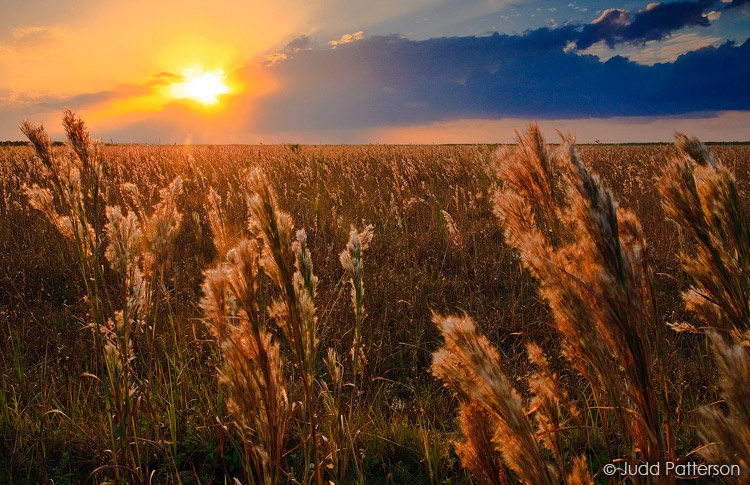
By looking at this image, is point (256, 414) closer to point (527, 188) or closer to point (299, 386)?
point (527, 188)

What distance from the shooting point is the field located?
872 millimetres

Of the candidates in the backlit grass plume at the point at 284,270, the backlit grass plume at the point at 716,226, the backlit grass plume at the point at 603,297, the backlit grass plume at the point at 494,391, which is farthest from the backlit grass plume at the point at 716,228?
the backlit grass plume at the point at 284,270

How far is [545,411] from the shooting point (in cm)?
135

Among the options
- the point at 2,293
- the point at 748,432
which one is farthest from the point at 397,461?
the point at 2,293

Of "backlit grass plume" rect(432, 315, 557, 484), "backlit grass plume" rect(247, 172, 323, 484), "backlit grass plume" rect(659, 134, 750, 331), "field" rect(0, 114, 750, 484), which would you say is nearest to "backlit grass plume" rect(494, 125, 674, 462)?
"field" rect(0, 114, 750, 484)

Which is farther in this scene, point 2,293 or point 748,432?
point 2,293

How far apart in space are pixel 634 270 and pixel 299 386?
212cm

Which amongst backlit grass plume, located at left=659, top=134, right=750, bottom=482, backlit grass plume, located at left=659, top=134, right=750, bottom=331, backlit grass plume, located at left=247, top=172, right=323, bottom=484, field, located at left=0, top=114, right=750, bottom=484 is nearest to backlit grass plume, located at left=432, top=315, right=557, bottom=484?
field, located at left=0, top=114, right=750, bottom=484

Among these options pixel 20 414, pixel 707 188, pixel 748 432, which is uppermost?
pixel 707 188

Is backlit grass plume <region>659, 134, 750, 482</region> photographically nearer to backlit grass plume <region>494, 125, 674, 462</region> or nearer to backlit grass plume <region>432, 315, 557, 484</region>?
backlit grass plume <region>494, 125, 674, 462</region>

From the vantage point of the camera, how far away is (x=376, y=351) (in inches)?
130

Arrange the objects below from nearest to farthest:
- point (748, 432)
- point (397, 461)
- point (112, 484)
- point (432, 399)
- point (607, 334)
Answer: point (748, 432) < point (607, 334) < point (112, 484) < point (397, 461) < point (432, 399)

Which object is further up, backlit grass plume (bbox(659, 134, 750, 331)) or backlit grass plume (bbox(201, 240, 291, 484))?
backlit grass plume (bbox(659, 134, 750, 331))

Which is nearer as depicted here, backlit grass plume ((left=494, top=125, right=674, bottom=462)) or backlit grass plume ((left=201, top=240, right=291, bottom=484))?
backlit grass plume ((left=494, top=125, right=674, bottom=462))
